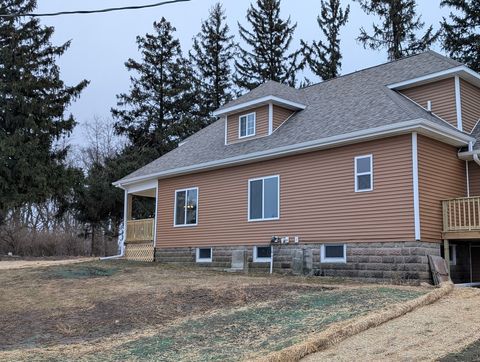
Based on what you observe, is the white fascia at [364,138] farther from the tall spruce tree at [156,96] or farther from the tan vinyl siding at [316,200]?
the tall spruce tree at [156,96]

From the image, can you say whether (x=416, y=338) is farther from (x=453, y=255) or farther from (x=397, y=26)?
(x=397, y=26)

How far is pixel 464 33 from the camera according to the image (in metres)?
30.5

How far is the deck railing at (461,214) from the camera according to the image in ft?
44.2

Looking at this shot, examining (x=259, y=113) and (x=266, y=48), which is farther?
(x=266, y=48)

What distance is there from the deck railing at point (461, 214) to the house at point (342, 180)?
0.03 m

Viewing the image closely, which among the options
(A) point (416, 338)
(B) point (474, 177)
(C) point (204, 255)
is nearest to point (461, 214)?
(B) point (474, 177)

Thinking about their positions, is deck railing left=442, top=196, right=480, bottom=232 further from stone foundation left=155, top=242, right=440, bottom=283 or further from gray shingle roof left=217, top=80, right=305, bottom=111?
gray shingle roof left=217, top=80, right=305, bottom=111

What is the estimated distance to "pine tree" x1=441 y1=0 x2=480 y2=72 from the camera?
1174 inches

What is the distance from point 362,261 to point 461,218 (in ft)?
8.79

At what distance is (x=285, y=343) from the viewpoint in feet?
24.3

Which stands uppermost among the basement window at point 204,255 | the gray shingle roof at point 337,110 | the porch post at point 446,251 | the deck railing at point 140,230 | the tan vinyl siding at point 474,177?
the gray shingle roof at point 337,110

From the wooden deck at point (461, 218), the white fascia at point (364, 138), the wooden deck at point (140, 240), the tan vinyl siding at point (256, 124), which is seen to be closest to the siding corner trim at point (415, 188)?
the white fascia at point (364, 138)

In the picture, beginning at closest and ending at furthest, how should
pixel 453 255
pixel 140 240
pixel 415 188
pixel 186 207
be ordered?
1. pixel 415 188
2. pixel 453 255
3. pixel 186 207
4. pixel 140 240

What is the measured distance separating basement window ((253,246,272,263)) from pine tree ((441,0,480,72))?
18.9 metres
